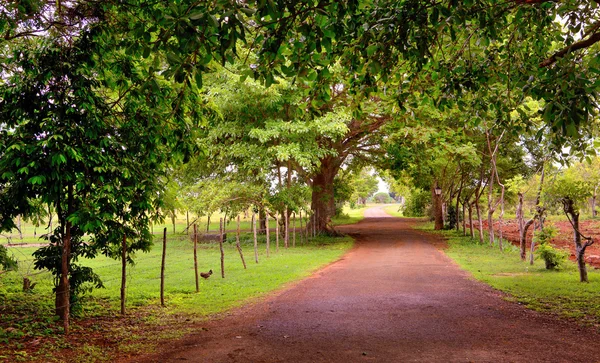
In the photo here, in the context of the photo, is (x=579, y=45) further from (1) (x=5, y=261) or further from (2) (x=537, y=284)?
(1) (x=5, y=261)

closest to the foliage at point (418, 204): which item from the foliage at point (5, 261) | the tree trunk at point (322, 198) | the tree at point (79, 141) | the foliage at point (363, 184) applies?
the foliage at point (363, 184)

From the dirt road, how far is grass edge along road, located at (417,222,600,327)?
0.48 m

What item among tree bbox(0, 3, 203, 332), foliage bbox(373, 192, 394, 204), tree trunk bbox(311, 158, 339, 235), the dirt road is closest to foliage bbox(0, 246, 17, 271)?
tree bbox(0, 3, 203, 332)

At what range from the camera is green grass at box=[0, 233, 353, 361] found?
20.5 feet

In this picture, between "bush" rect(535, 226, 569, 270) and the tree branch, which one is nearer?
the tree branch

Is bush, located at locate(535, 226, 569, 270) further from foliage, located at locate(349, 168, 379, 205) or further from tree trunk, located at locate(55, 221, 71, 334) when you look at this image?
foliage, located at locate(349, 168, 379, 205)

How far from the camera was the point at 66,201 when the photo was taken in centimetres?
651

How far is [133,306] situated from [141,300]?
51 centimetres

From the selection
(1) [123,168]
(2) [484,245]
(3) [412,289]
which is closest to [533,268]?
(3) [412,289]

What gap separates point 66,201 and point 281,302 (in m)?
4.38

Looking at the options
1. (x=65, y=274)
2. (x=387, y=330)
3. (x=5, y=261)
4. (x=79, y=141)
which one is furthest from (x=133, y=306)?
(x=387, y=330)

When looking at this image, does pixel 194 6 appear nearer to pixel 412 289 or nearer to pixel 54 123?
pixel 54 123

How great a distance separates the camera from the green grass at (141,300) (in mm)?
6234

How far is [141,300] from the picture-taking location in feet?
30.3
